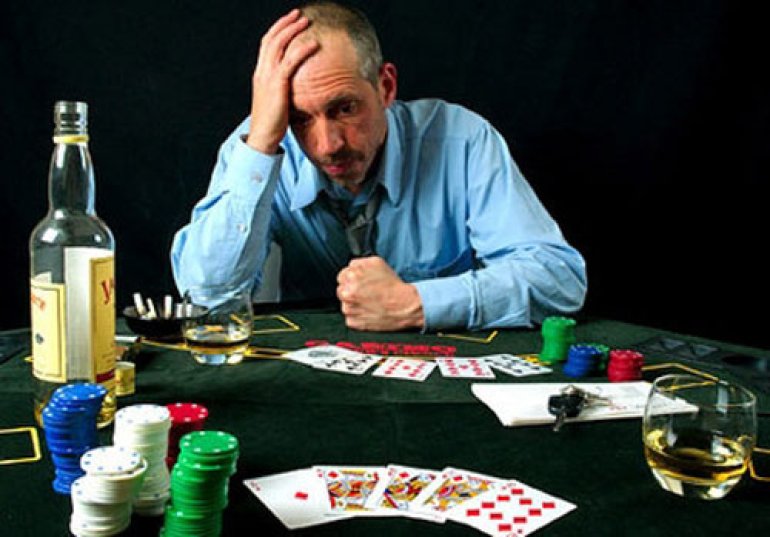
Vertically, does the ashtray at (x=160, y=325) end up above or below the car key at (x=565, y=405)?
below

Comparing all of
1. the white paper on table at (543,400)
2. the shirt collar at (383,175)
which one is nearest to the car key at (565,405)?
the white paper on table at (543,400)

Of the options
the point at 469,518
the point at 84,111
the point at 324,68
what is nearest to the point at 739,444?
the point at 469,518

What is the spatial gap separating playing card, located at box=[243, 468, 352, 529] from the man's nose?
51.4 inches

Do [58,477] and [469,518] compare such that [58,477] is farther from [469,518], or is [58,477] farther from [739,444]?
[739,444]

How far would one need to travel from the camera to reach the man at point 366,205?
215 cm

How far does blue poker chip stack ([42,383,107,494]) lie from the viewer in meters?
1.13

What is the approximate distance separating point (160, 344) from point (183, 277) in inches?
21.2

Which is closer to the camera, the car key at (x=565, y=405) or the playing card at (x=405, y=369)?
the car key at (x=565, y=405)

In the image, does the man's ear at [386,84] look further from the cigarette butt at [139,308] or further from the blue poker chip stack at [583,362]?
the blue poker chip stack at [583,362]

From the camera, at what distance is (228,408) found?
1.48 metres

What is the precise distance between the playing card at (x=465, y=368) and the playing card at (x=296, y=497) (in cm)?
55

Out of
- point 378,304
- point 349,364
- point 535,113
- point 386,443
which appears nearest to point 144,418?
point 386,443

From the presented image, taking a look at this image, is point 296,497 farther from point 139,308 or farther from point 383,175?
point 383,175

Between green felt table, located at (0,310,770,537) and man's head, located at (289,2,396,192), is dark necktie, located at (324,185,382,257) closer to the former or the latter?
man's head, located at (289,2,396,192)
